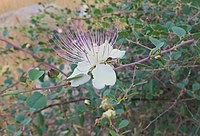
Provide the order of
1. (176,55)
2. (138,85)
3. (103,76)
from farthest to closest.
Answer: (138,85), (176,55), (103,76)

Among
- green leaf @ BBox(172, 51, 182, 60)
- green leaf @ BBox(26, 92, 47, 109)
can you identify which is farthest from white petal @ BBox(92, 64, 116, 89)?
green leaf @ BBox(172, 51, 182, 60)

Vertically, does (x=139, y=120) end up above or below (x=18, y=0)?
above

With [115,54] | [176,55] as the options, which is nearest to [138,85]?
[176,55]

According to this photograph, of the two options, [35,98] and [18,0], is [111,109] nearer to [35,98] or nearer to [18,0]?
[35,98]

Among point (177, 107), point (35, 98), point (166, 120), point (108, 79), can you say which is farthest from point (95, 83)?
point (166, 120)

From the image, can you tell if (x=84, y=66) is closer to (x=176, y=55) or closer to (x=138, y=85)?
(x=176, y=55)

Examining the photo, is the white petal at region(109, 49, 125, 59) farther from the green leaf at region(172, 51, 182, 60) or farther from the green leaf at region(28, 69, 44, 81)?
the green leaf at region(172, 51, 182, 60)
